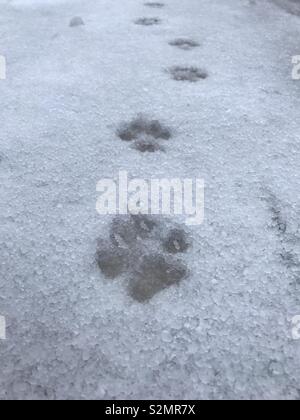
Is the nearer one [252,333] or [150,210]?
[252,333]

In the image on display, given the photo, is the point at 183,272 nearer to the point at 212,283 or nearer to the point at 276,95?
the point at 212,283

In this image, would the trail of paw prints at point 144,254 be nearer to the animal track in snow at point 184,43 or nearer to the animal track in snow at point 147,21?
the animal track in snow at point 184,43

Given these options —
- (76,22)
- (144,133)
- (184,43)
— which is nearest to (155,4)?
(76,22)

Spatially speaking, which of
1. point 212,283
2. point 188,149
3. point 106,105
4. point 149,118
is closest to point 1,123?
point 106,105

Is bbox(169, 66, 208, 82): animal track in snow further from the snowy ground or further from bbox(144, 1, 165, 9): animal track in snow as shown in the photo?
bbox(144, 1, 165, 9): animal track in snow

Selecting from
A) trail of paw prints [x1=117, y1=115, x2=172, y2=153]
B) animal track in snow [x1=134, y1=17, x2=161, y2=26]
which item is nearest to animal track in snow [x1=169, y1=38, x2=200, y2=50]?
animal track in snow [x1=134, y1=17, x2=161, y2=26]
